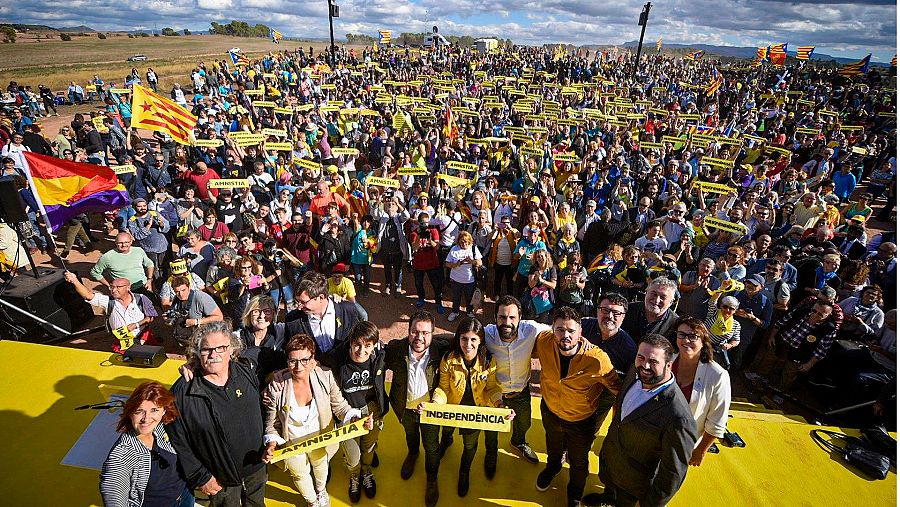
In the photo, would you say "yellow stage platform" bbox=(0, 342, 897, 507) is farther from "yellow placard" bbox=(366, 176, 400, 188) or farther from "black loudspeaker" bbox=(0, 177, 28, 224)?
"yellow placard" bbox=(366, 176, 400, 188)

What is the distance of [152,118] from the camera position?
902cm

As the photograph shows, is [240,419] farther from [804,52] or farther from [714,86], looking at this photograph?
[804,52]

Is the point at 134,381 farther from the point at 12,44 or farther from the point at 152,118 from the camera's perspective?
the point at 12,44

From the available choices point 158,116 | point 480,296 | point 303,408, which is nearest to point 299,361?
point 303,408

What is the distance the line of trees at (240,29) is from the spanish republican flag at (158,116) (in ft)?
412

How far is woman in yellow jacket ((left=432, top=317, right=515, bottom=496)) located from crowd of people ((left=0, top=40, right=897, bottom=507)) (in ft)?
0.06

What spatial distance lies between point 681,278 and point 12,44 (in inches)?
3655

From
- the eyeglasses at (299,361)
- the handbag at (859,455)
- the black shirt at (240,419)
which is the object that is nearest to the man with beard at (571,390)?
the eyeglasses at (299,361)

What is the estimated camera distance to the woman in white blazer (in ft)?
9.89

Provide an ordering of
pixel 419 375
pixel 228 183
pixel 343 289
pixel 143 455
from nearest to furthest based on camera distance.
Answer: pixel 143 455 < pixel 419 375 < pixel 343 289 < pixel 228 183

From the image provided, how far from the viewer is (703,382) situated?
3.06m

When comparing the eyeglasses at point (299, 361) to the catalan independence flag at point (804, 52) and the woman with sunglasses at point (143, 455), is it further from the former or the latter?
the catalan independence flag at point (804, 52)

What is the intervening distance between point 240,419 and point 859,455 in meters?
5.39

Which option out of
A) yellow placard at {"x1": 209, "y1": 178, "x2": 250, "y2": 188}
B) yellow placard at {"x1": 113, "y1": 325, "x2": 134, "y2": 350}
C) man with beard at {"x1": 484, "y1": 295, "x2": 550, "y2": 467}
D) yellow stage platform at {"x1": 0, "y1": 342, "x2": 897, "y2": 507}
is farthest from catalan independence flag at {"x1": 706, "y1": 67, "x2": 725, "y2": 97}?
yellow placard at {"x1": 113, "y1": 325, "x2": 134, "y2": 350}
